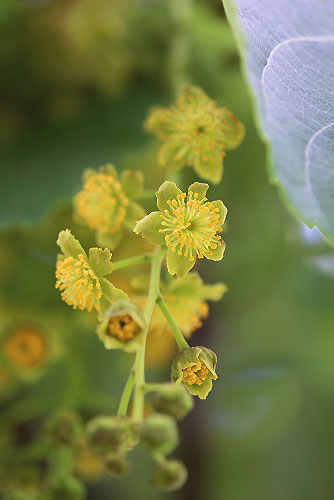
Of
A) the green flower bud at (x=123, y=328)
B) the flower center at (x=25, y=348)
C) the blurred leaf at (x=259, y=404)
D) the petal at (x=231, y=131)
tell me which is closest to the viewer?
the green flower bud at (x=123, y=328)

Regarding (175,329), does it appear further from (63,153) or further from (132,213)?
(63,153)

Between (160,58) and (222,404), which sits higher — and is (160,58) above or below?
above

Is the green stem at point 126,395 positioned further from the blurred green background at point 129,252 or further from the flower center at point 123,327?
the blurred green background at point 129,252

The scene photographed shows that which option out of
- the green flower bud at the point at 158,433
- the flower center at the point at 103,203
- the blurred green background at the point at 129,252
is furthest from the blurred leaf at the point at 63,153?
the green flower bud at the point at 158,433

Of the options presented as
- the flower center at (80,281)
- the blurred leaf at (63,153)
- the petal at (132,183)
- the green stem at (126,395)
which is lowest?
the green stem at (126,395)

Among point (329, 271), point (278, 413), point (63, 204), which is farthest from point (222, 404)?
point (63, 204)

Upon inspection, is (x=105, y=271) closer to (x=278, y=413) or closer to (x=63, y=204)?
(x=63, y=204)

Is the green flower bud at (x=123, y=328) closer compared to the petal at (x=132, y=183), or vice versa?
the green flower bud at (x=123, y=328)

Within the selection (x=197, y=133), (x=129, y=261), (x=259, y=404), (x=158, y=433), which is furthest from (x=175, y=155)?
(x=259, y=404)
